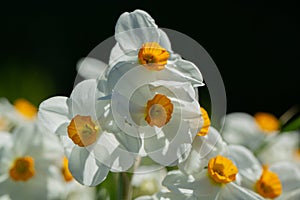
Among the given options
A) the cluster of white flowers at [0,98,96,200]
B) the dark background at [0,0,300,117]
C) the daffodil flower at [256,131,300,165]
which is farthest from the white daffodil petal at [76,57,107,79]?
the dark background at [0,0,300,117]

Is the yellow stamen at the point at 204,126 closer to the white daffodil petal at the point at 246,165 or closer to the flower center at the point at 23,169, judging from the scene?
the white daffodil petal at the point at 246,165

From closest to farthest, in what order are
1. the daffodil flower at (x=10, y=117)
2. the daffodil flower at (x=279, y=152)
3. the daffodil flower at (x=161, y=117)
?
the daffodil flower at (x=161, y=117) → the daffodil flower at (x=10, y=117) → the daffodil flower at (x=279, y=152)

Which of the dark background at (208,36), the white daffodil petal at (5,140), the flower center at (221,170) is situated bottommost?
the dark background at (208,36)

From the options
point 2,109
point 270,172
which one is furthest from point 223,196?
point 2,109

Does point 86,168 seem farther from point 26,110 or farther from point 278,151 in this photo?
point 278,151

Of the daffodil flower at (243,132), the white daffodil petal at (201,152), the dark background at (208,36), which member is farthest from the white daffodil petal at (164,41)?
the dark background at (208,36)

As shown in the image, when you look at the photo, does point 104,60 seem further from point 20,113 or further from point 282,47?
point 282,47

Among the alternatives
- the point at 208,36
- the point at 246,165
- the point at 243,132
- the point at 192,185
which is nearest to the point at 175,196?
the point at 192,185
